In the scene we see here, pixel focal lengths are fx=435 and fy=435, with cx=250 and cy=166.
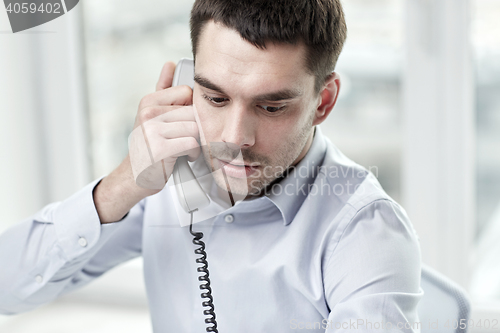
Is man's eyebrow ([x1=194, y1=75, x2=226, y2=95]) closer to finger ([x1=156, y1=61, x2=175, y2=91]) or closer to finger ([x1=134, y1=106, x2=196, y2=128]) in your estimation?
finger ([x1=134, y1=106, x2=196, y2=128])

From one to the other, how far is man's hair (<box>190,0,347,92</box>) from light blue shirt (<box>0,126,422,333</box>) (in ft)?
0.78

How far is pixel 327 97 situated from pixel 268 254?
1.28ft

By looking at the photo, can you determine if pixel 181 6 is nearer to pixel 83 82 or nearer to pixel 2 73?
pixel 83 82

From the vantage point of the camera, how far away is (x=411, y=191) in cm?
148

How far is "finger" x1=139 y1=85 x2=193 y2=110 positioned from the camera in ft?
3.27

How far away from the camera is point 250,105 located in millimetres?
874

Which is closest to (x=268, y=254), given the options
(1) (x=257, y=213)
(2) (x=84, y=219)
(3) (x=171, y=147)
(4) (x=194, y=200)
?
(1) (x=257, y=213)

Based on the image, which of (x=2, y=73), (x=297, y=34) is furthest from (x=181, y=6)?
(x=297, y=34)

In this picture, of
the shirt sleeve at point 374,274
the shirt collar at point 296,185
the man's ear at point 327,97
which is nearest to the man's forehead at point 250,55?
→ the man's ear at point 327,97

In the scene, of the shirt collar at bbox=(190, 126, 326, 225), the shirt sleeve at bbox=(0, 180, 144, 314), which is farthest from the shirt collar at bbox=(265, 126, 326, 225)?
the shirt sleeve at bbox=(0, 180, 144, 314)

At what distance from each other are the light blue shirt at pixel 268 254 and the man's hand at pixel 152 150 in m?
0.05

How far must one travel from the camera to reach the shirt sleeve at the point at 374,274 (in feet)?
2.65

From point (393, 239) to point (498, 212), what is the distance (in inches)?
34.6

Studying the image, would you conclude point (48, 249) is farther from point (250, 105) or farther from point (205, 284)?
point (250, 105)
